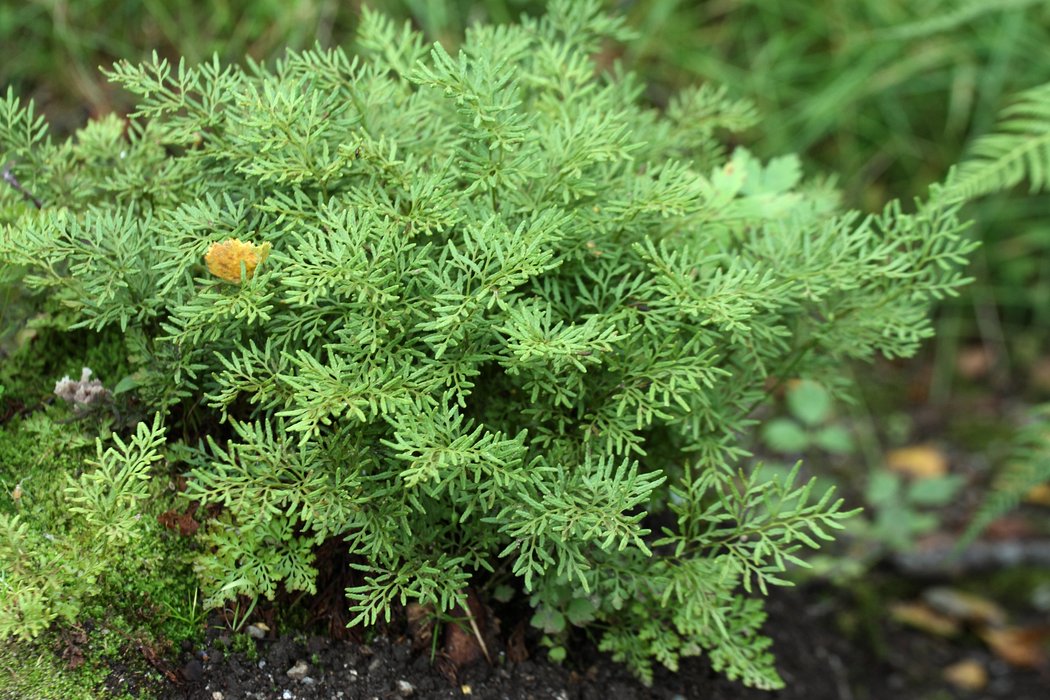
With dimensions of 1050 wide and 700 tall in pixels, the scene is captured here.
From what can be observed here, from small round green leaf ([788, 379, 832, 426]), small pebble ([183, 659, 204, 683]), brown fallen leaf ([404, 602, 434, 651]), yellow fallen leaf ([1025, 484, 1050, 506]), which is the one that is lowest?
yellow fallen leaf ([1025, 484, 1050, 506])

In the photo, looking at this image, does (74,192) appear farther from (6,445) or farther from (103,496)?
(103,496)

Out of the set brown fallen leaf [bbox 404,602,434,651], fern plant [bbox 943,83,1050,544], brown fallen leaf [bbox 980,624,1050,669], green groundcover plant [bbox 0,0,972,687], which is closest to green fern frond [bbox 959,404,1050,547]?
fern plant [bbox 943,83,1050,544]

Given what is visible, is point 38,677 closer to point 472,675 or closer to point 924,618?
point 472,675

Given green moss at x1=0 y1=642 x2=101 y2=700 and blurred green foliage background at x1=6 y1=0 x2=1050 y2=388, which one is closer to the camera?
green moss at x1=0 y1=642 x2=101 y2=700

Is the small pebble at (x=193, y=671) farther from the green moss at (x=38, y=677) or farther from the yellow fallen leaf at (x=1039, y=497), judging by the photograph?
the yellow fallen leaf at (x=1039, y=497)

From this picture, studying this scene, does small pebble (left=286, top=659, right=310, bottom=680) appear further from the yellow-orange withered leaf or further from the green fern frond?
the green fern frond

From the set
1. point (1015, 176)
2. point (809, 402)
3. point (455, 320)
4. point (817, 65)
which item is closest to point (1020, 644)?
point (809, 402)
